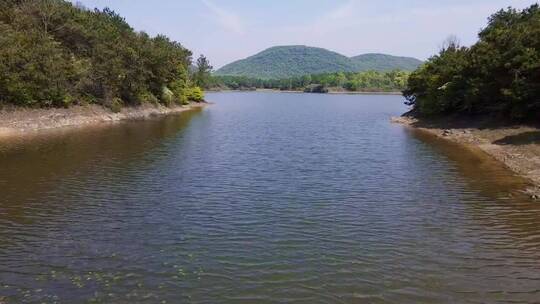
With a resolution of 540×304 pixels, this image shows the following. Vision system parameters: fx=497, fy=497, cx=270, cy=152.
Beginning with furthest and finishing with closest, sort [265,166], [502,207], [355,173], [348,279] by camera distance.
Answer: [265,166] → [355,173] → [502,207] → [348,279]

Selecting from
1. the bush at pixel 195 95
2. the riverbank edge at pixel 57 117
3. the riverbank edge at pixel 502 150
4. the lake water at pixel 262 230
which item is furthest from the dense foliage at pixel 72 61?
the riverbank edge at pixel 502 150

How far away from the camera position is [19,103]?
175 feet

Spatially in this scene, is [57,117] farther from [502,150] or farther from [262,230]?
[502,150]

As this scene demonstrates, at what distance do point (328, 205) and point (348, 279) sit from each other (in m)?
8.23

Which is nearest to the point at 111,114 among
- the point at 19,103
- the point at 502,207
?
the point at 19,103

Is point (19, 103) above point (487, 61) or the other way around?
the other way around

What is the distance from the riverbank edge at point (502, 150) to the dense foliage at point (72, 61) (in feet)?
137

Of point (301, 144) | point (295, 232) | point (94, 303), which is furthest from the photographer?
point (301, 144)

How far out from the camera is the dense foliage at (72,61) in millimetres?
52719

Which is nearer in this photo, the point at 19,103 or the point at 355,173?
the point at 355,173

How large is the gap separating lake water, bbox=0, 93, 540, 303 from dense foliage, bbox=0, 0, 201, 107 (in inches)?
815

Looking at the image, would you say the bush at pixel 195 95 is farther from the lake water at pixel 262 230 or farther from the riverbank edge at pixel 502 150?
the lake water at pixel 262 230

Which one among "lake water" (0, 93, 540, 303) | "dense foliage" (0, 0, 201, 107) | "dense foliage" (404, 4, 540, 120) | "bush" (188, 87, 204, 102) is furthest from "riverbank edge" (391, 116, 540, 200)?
"bush" (188, 87, 204, 102)

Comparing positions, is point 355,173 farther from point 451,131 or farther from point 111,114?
point 111,114
